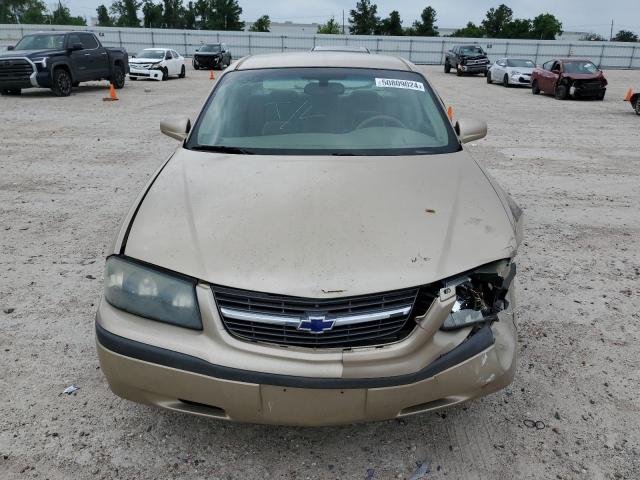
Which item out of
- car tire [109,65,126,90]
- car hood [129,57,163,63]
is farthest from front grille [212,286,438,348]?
car hood [129,57,163,63]

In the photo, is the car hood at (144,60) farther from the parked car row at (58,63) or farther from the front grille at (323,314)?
the front grille at (323,314)

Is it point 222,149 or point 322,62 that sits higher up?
point 322,62

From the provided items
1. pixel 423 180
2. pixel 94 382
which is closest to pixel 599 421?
pixel 423 180

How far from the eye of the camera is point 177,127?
3629 mm

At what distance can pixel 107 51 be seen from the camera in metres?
17.8

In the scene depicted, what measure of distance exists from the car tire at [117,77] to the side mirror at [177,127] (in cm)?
1616

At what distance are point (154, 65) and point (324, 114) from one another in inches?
881

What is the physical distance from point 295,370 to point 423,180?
1.28 metres

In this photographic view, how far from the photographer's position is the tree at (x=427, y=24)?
7694 cm

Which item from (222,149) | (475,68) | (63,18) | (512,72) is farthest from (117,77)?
(63,18)

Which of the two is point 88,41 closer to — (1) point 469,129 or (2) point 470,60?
(1) point 469,129

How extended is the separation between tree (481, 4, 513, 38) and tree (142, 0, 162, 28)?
5491cm

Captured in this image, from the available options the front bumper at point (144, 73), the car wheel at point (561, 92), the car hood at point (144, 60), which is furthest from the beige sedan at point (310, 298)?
the car hood at point (144, 60)

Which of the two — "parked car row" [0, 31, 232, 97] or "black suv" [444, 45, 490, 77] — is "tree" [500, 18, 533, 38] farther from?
"parked car row" [0, 31, 232, 97]
